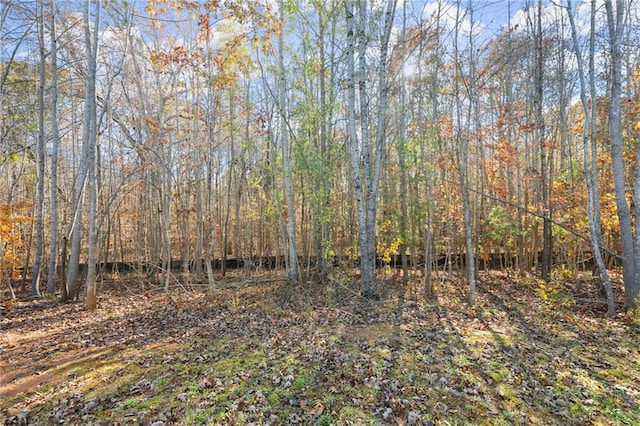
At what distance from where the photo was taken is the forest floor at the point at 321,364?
3260 millimetres

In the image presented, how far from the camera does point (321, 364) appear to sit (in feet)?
14.1

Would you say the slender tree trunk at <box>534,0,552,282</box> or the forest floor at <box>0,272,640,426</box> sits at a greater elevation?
the slender tree trunk at <box>534,0,552,282</box>

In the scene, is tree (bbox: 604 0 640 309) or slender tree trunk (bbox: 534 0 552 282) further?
slender tree trunk (bbox: 534 0 552 282)

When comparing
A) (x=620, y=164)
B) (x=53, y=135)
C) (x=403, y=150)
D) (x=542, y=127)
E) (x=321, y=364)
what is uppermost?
(x=542, y=127)

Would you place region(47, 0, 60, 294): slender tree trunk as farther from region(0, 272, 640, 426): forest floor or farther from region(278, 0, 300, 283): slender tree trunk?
region(278, 0, 300, 283): slender tree trunk

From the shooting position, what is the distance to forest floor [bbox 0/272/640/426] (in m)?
3.26

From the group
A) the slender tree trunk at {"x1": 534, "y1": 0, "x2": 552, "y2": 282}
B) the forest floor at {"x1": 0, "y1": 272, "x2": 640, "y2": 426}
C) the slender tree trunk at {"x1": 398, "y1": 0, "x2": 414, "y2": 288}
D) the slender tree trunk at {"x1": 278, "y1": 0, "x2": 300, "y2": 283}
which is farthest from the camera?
the slender tree trunk at {"x1": 534, "y1": 0, "x2": 552, "y2": 282}

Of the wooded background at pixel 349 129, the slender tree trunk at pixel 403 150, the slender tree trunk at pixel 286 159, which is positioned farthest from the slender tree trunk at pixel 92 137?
the slender tree trunk at pixel 403 150

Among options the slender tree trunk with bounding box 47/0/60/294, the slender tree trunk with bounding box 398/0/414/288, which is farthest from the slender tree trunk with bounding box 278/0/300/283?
the slender tree trunk with bounding box 47/0/60/294

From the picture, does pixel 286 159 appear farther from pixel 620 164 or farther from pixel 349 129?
pixel 620 164

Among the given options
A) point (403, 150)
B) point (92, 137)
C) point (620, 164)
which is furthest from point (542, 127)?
point (92, 137)

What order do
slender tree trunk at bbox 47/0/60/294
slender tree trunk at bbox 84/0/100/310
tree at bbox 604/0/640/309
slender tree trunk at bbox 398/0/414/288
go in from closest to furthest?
tree at bbox 604/0/640/309 → slender tree trunk at bbox 84/0/100/310 → slender tree trunk at bbox 47/0/60/294 → slender tree trunk at bbox 398/0/414/288

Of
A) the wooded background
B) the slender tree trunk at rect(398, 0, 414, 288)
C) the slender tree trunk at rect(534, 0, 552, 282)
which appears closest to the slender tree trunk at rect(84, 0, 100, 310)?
the wooded background

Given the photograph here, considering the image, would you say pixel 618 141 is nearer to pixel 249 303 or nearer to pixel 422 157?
pixel 422 157
